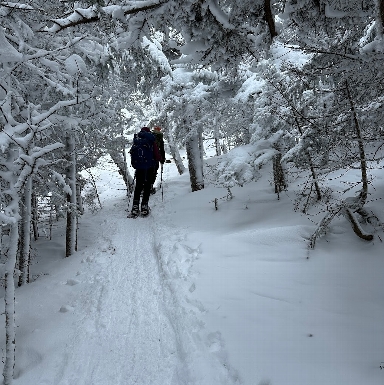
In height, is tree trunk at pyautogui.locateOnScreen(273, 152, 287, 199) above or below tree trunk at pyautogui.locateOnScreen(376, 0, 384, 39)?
below

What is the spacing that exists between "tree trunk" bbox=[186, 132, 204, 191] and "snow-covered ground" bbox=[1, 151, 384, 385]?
579 cm

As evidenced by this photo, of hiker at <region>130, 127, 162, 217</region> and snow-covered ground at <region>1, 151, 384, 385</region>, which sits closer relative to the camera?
snow-covered ground at <region>1, 151, 384, 385</region>

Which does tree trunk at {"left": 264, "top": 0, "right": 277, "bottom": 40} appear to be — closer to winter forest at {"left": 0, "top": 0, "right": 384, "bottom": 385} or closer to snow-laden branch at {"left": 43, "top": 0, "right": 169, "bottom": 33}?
winter forest at {"left": 0, "top": 0, "right": 384, "bottom": 385}

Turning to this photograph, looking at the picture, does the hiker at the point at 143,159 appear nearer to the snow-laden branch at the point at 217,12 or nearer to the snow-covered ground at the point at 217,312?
the snow-covered ground at the point at 217,312

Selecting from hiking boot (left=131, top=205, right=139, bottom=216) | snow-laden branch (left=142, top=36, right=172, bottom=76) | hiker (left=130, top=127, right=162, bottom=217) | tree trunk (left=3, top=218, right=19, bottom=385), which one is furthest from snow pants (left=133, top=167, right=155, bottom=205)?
tree trunk (left=3, top=218, right=19, bottom=385)

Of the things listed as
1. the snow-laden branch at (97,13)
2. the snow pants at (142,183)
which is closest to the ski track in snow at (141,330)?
the snow pants at (142,183)

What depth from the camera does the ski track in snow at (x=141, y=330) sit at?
11.0 feet

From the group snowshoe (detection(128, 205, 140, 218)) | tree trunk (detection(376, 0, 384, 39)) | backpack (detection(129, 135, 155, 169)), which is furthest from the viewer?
snowshoe (detection(128, 205, 140, 218))

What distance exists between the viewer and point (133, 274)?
5867mm

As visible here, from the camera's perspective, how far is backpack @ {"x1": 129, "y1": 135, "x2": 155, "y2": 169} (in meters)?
9.77

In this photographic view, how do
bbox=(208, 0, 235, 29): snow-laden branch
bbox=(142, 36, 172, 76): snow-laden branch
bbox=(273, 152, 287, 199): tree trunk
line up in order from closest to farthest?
bbox=(208, 0, 235, 29): snow-laden branch
bbox=(142, 36, 172, 76): snow-laden branch
bbox=(273, 152, 287, 199): tree trunk

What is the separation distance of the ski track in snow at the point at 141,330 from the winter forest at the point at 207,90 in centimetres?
25

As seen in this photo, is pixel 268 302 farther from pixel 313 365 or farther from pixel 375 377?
pixel 375 377

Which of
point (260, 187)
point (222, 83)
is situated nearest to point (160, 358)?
point (260, 187)
